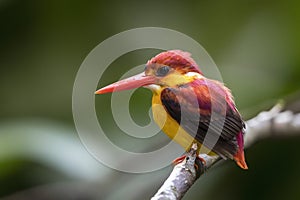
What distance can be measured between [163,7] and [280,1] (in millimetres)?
605

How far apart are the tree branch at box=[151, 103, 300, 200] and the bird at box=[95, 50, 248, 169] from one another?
56 millimetres

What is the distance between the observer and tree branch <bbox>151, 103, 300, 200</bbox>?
1.63 meters

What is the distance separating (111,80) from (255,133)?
1169mm

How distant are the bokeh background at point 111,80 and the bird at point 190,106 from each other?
28.0 inches

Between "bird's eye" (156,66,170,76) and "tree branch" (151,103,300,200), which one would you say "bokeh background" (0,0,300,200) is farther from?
"bird's eye" (156,66,170,76)

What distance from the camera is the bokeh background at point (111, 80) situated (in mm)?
2590

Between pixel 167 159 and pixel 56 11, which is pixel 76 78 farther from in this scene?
pixel 167 159

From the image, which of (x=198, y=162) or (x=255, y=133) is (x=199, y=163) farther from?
(x=255, y=133)

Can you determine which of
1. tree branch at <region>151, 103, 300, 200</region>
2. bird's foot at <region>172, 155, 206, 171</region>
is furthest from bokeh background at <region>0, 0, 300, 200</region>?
bird's foot at <region>172, 155, 206, 171</region>

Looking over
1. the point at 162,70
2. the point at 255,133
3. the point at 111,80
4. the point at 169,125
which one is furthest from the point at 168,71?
the point at 111,80

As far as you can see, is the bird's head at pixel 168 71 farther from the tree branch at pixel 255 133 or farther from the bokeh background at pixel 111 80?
the bokeh background at pixel 111 80

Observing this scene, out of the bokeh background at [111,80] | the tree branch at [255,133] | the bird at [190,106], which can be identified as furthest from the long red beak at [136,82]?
the bokeh background at [111,80]

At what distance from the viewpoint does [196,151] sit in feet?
5.84

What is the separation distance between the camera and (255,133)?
2051 mm
